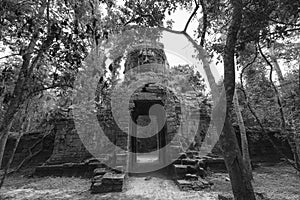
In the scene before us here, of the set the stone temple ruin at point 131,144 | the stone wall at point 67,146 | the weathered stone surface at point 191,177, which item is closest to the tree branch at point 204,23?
the stone temple ruin at point 131,144

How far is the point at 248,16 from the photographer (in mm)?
3148

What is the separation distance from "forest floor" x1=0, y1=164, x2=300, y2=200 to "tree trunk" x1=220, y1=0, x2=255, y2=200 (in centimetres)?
177

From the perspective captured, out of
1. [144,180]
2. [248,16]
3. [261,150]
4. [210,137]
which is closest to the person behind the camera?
[248,16]

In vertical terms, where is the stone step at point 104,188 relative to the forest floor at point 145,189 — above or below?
above

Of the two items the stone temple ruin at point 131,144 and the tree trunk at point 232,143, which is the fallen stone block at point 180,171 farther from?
the tree trunk at point 232,143

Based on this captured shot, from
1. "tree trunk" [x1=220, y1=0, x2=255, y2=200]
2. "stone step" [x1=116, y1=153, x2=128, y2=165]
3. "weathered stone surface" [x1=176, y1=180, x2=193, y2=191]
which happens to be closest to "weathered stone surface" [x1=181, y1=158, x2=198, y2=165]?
"weathered stone surface" [x1=176, y1=180, x2=193, y2=191]

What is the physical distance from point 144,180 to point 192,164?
1803mm

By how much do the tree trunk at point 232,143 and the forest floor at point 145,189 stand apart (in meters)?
1.77

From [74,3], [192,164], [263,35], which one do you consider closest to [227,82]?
[263,35]

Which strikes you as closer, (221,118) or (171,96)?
(221,118)

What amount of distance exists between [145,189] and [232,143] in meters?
3.32

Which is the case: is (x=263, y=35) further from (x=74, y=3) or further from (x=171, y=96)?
(x=171, y=96)

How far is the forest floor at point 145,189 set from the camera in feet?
14.6

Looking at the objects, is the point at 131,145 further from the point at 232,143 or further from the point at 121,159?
the point at 232,143
